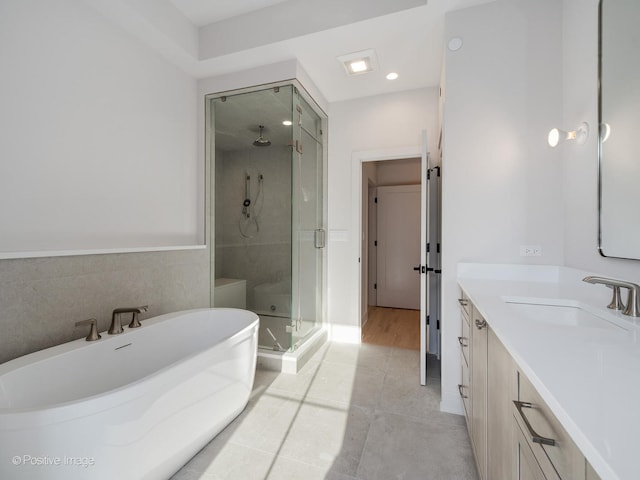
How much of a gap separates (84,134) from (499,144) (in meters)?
2.75

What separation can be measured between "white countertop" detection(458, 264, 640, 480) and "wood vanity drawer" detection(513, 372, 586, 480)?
81 millimetres

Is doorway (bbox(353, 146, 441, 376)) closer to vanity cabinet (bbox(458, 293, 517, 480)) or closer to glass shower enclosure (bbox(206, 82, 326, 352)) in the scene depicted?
glass shower enclosure (bbox(206, 82, 326, 352))

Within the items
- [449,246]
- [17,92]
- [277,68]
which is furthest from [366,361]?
[17,92]

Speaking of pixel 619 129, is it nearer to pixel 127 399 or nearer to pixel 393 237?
pixel 127 399

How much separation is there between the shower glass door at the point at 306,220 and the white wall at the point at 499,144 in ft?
4.36

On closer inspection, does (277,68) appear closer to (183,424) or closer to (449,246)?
(449,246)

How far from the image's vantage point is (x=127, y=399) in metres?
1.08

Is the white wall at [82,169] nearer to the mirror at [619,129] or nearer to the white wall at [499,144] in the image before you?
the white wall at [499,144]

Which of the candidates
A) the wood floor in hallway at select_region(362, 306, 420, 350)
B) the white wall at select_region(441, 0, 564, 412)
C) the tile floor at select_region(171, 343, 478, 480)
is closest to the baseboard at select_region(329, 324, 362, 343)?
the wood floor in hallway at select_region(362, 306, 420, 350)

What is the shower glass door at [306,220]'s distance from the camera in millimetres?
2734

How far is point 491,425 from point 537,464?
491mm

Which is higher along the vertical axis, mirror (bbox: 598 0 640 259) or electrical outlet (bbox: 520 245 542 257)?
mirror (bbox: 598 0 640 259)

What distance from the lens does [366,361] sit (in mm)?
2760

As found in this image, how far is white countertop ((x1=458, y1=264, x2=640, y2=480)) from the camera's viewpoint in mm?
413
